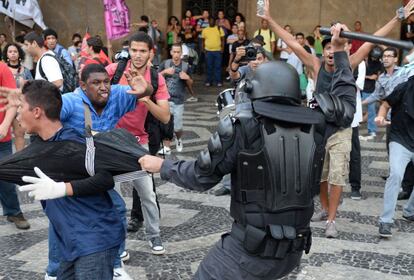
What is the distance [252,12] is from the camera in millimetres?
16688

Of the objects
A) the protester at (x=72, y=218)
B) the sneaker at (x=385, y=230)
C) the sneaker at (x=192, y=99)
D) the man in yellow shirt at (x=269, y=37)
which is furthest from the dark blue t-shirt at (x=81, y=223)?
the man in yellow shirt at (x=269, y=37)

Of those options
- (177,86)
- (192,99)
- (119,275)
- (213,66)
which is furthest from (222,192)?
(213,66)

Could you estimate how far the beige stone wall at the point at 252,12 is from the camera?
15.9 meters

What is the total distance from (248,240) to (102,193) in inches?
34.7

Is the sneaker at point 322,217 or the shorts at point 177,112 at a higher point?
the shorts at point 177,112

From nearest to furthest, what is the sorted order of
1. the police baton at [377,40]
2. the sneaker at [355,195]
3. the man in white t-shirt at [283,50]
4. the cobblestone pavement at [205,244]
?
the police baton at [377,40] < the cobblestone pavement at [205,244] < the sneaker at [355,195] < the man in white t-shirt at [283,50]

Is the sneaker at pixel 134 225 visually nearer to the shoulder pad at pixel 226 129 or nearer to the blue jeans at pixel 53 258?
the blue jeans at pixel 53 258

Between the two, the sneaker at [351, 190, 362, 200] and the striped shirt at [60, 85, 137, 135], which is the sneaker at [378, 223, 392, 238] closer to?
the sneaker at [351, 190, 362, 200]

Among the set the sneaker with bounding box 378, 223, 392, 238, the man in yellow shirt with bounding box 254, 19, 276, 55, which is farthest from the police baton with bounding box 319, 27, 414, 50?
the man in yellow shirt with bounding box 254, 19, 276, 55

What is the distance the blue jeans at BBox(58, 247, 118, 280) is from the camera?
295 cm

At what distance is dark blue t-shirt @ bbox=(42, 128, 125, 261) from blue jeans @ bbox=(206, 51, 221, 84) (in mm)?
12719

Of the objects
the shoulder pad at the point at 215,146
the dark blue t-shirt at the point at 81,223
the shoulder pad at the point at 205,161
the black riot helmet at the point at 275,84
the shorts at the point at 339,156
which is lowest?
the shorts at the point at 339,156

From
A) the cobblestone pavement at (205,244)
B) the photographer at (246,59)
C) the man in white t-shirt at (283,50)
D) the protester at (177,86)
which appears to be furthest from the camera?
the man in white t-shirt at (283,50)

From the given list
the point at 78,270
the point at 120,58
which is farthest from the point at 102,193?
the point at 120,58
